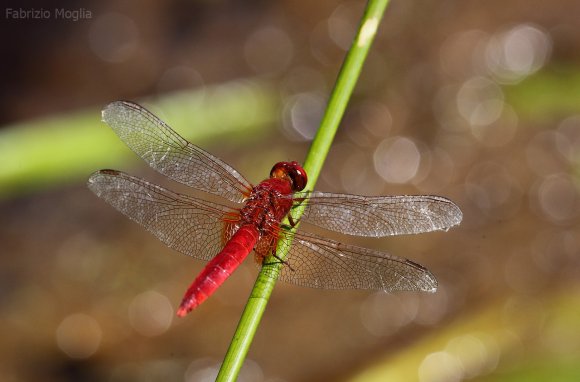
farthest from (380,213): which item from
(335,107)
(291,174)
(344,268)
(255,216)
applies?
(335,107)

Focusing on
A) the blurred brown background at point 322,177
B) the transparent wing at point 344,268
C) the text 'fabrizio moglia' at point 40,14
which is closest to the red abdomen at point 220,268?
the transparent wing at point 344,268

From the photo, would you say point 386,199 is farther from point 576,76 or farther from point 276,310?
point 576,76

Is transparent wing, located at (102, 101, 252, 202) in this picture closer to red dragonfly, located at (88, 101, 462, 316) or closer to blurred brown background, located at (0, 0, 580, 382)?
red dragonfly, located at (88, 101, 462, 316)

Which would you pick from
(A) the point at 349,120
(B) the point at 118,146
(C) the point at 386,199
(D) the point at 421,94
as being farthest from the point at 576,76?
(B) the point at 118,146

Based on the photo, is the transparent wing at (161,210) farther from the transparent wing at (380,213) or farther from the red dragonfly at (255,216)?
the transparent wing at (380,213)

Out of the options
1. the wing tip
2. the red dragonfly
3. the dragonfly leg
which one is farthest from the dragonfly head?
the wing tip
